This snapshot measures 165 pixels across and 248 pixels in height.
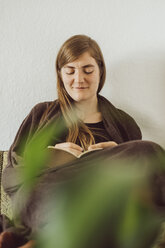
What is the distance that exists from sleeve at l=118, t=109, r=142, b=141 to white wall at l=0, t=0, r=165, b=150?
0.41 ft

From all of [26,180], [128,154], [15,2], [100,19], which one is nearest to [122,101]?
[100,19]

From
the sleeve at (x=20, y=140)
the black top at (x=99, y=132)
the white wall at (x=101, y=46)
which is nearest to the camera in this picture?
the sleeve at (x=20, y=140)

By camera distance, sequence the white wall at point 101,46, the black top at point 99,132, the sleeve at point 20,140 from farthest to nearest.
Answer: the white wall at point 101,46
the black top at point 99,132
the sleeve at point 20,140

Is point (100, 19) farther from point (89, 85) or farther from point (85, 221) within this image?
point (85, 221)

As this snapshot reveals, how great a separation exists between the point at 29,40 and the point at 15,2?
0.59 ft

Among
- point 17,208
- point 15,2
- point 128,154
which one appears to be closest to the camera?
point 17,208

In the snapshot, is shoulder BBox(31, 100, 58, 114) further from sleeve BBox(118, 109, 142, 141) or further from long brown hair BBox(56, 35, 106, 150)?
sleeve BBox(118, 109, 142, 141)

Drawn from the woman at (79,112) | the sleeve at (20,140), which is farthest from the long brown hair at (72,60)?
the sleeve at (20,140)

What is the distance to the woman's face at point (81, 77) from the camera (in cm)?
108

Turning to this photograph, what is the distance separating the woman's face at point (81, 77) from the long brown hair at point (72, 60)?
0.07 feet

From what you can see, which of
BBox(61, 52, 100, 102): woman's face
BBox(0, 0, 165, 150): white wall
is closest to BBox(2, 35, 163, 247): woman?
BBox(61, 52, 100, 102): woman's face

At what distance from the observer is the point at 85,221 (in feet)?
0.61

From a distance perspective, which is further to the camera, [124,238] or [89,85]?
[89,85]

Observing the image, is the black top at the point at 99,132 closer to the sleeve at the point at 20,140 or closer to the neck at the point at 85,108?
the neck at the point at 85,108
